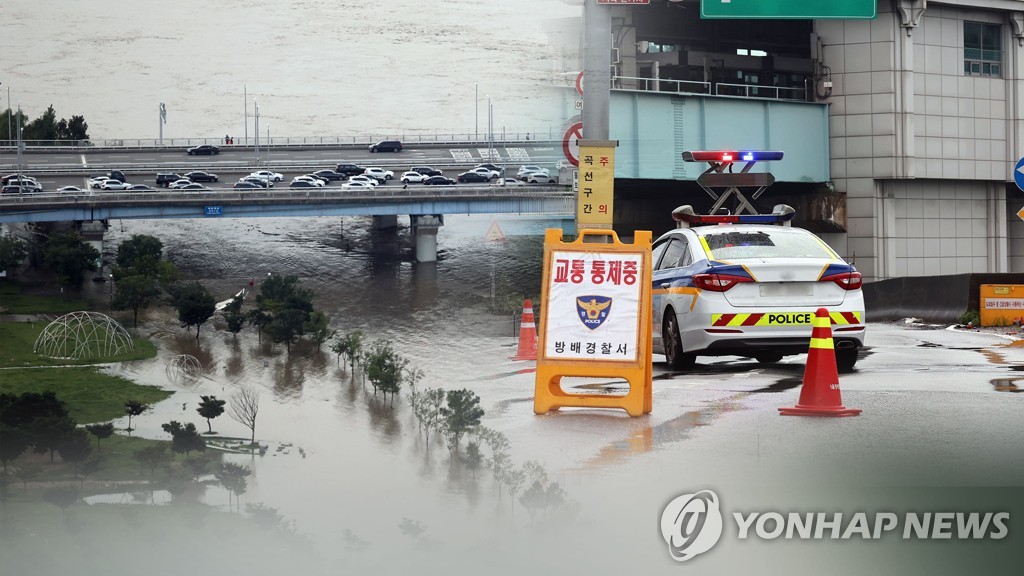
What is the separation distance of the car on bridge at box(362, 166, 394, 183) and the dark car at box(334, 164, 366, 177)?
0.37 metres

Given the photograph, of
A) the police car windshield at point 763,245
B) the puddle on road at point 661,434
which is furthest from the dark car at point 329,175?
the puddle on road at point 661,434

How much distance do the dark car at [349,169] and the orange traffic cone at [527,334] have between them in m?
5.25

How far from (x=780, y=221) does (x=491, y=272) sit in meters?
3.75

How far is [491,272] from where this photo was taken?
12.6m

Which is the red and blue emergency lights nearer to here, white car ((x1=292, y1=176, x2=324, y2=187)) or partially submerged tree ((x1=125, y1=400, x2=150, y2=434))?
white car ((x1=292, y1=176, x2=324, y2=187))

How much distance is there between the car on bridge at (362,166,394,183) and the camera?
1885 cm

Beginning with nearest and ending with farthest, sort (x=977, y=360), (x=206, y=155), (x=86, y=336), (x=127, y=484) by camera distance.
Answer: (x=127, y=484), (x=86, y=336), (x=977, y=360), (x=206, y=155)

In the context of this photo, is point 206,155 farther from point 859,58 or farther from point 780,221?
point 859,58

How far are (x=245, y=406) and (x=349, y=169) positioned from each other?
11704mm

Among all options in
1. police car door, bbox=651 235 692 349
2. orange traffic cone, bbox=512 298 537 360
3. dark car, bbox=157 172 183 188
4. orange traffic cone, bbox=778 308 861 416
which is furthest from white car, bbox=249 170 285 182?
orange traffic cone, bbox=778 308 861 416

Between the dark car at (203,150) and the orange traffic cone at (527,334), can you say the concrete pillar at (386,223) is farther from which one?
the dark car at (203,150)

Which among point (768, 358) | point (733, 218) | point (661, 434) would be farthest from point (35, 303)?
point (768, 358)

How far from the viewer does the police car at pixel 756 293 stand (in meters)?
11.2

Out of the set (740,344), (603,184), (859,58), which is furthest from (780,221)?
(859,58)
